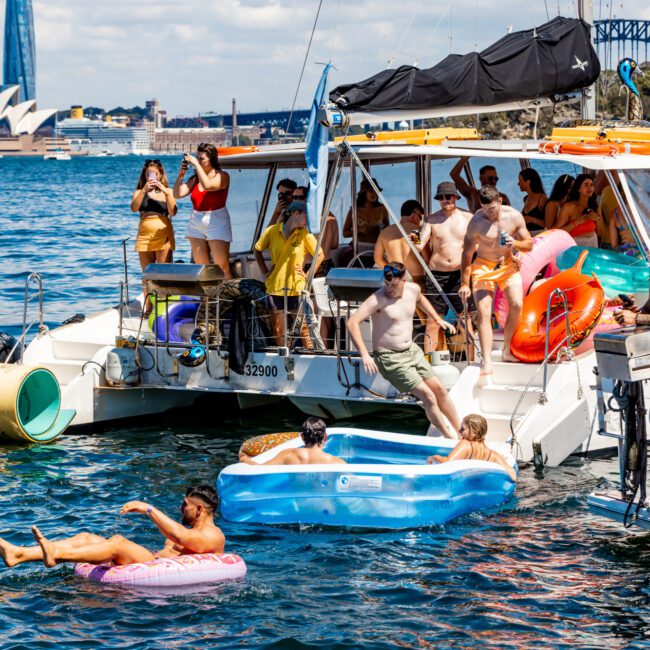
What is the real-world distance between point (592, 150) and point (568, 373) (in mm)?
2703

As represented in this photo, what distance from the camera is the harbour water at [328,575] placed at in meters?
7.73

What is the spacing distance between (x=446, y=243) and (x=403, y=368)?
1741 mm

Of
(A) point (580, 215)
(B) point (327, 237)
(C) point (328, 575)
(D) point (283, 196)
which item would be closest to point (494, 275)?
(B) point (327, 237)

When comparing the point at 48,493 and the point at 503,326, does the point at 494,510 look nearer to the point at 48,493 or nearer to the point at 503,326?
the point at 503,326

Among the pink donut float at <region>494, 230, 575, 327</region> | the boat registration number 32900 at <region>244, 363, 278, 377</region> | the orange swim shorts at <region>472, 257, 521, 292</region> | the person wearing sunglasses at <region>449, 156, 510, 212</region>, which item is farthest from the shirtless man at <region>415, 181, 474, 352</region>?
the person wearing sunglasses at <region>449, 156, 510, 212</region>

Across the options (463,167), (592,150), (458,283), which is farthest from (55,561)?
(463,167)

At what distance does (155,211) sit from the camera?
45.4 ft

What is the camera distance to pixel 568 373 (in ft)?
37.1

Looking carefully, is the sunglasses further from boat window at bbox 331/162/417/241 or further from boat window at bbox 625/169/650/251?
boat window at bbox 331/162/417/241

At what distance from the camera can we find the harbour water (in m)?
7.73

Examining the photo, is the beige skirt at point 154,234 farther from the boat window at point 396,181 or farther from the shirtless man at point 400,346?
the shirtless man at point 400,346

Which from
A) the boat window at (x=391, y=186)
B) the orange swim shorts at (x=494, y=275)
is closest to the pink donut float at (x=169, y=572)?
the orange swim shorts at (x=494, y=275)

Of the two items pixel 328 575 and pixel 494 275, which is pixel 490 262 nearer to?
pixel 494 275

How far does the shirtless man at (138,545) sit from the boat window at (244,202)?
261 inches
